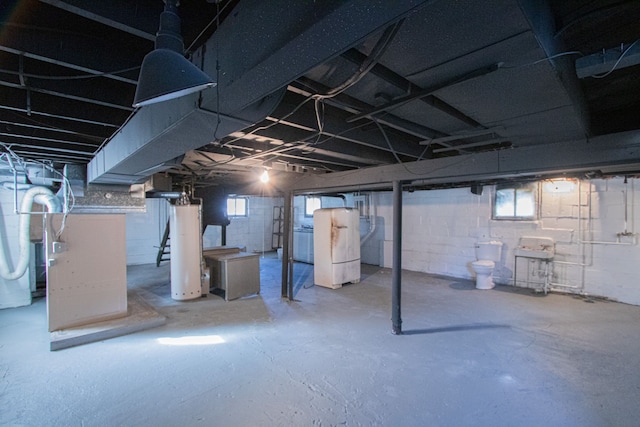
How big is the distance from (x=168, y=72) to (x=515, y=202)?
5.75m

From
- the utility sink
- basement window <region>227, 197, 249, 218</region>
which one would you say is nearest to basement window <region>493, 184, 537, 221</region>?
the utility sink

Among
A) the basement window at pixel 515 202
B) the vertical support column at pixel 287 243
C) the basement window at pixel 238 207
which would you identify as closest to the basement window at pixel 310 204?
the basement window at pixel 238 207

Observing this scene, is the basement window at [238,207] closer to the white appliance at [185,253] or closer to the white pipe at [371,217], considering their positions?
the white pipe at [371,217]

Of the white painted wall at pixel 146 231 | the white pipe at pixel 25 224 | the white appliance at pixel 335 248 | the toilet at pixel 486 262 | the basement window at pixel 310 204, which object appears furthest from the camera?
the basement window at pixel 310 204

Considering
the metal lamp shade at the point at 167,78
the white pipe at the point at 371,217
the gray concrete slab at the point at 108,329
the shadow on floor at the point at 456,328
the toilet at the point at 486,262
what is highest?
the metal lamp shade at the point at 167,78

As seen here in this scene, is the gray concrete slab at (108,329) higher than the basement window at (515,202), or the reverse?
the basement window at (515,202)

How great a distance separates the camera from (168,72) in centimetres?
95

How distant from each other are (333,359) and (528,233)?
4.27 metres

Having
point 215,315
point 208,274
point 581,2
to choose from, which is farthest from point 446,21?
point 208,274

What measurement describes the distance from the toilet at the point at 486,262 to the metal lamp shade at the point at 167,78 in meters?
5.17

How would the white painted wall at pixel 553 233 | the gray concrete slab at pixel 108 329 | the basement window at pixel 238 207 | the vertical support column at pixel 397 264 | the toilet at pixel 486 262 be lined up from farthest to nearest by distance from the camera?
the basement window at pixel 238 207 < the toilet at pixel 486 262 < the white painted wall at pixel 553 233 < the vertical support column at pixel 397 264 < the gray concrete slab at pixel 108 329

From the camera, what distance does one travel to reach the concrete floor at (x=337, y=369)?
1911 mm

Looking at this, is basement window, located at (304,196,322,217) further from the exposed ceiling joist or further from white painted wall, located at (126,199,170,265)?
the exposed ceiling joist

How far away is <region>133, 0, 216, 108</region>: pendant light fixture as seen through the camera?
94cm
